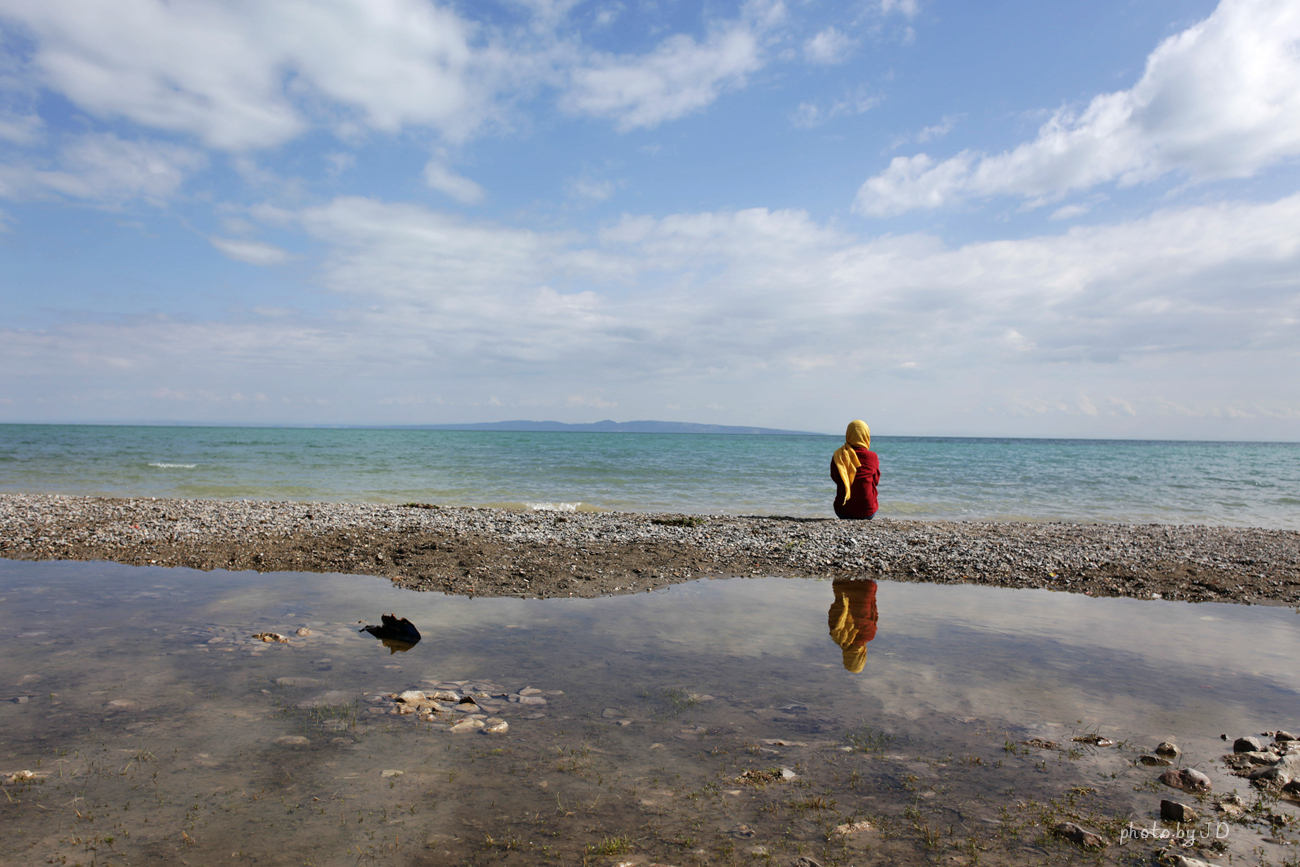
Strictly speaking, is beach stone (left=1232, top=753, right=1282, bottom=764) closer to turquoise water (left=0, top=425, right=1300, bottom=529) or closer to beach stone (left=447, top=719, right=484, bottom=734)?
beach stone (left=447, top=719, right=484, bottom=734)

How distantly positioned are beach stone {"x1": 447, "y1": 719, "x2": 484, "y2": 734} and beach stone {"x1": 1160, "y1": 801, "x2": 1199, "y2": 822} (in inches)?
191

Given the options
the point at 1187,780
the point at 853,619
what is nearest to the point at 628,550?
the point at 853,619

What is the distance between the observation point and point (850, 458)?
17.2 metres

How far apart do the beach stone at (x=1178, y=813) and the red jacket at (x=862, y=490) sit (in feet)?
43.5

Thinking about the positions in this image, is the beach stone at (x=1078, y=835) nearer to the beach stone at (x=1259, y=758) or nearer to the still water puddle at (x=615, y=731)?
the still water puddle at (x=615, y=731)

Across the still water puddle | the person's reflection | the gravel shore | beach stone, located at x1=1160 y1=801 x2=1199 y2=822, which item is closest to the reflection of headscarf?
the gravel shore

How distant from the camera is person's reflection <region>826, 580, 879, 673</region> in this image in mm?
6930

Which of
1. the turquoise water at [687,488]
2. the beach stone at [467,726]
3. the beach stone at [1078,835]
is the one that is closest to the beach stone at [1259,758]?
the beach stone at [1078,835]

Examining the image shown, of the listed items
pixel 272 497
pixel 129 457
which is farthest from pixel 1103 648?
pixel 129 457

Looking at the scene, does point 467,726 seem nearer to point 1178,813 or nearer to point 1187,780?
point 1178,813

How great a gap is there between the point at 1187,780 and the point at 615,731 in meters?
4.15

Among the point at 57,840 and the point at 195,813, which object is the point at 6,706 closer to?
the point at 57,840

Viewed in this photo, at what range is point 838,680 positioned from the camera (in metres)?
6.14

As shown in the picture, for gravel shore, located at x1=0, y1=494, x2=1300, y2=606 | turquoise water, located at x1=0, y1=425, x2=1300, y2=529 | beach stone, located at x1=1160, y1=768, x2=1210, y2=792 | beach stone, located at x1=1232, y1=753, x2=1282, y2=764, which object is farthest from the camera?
turquoise water, located at x1=0, y1=425, x2=1300, y2=529
